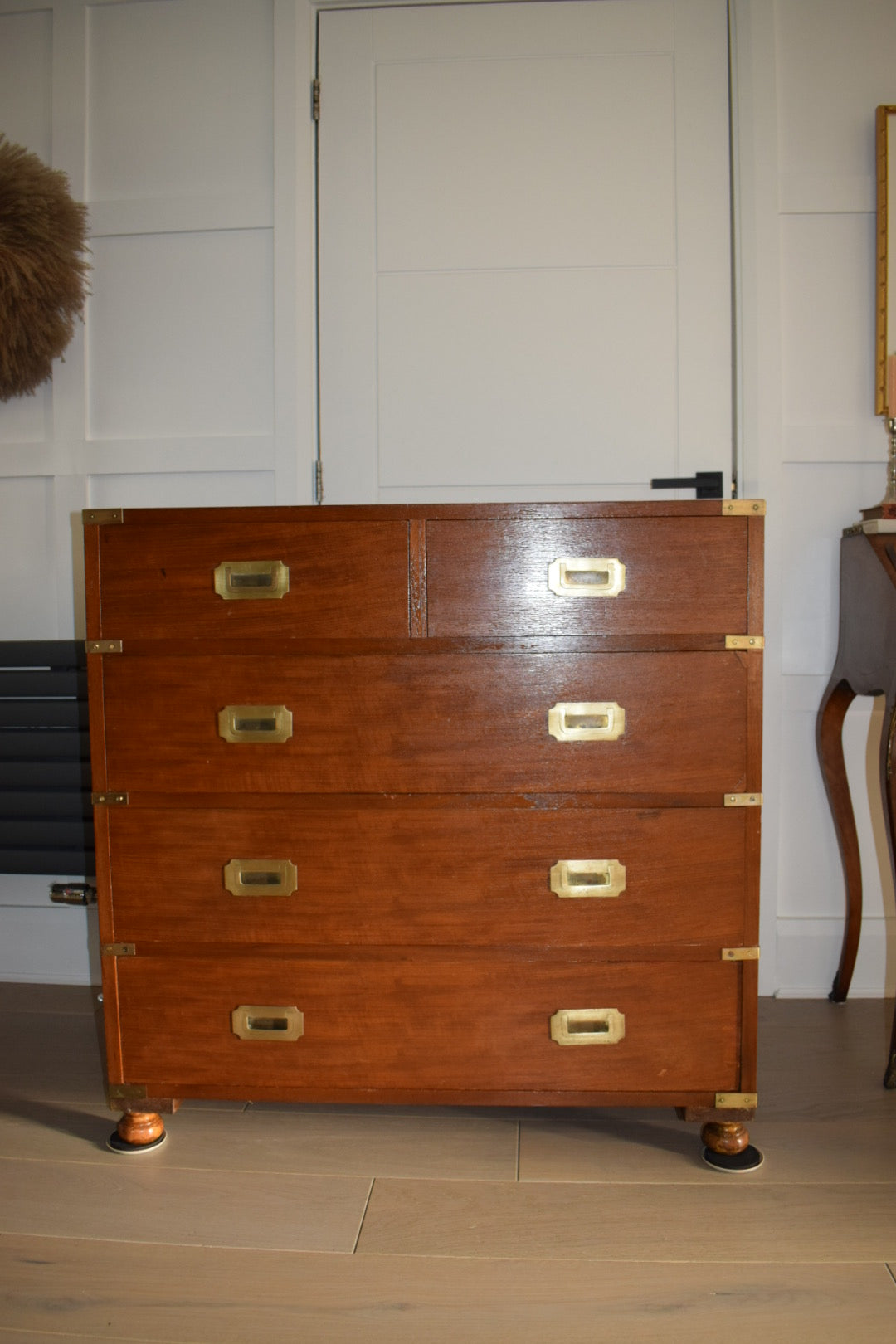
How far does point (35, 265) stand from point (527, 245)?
41.9 inches

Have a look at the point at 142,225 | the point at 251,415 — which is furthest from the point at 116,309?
the point at 251,415

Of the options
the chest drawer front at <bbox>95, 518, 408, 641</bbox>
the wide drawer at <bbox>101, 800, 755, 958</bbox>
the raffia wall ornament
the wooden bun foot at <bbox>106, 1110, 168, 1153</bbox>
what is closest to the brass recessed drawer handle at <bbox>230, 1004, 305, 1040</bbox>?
the wide drawer at <bbox>101, 800, 755, 958</bbox>

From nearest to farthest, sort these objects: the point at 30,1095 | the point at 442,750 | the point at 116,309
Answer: the point at 442,750
the point at 30,1095
the point at 116,309

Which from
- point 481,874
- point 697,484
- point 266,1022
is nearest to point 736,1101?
point 481,874

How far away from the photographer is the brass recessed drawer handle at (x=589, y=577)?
1.35m

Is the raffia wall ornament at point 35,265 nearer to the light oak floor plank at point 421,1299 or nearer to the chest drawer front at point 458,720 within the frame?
the chest drawer front at point 458,720

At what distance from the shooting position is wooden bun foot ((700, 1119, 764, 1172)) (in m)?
1.40

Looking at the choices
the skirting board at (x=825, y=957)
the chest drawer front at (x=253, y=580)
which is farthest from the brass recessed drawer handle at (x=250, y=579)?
the skirting board at (x=825, y=957)

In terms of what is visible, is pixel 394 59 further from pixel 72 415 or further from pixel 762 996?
pixel 762 996

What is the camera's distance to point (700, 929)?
138cm

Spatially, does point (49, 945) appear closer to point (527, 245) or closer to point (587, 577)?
point (587, 577)

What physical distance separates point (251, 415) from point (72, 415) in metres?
0.43

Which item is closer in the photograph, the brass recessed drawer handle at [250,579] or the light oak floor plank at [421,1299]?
the light oak floor plank at [421,1299]

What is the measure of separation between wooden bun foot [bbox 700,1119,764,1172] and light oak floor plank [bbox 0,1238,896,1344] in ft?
0.74
